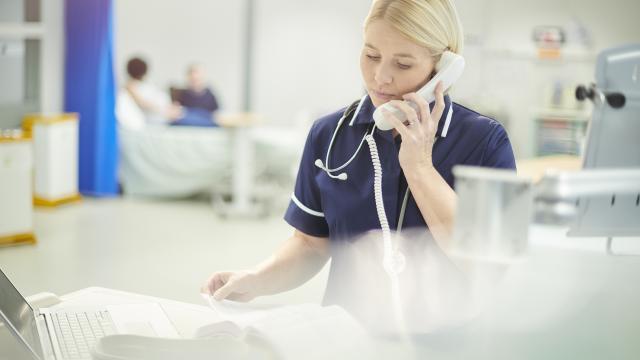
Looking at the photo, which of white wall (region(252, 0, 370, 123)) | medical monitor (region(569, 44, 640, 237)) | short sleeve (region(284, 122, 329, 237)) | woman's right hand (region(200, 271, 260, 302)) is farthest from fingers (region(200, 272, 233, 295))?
white wall (region(252, 0, 370, 123))

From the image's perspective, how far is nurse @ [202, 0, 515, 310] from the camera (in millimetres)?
984

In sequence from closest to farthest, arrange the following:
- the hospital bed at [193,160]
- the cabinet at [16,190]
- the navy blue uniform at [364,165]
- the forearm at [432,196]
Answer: the forearm at [432,196] < the navy blue uniform at [364,165] < the cabinet at [16,190] < the hospital bed at [193,160]

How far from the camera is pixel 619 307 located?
0.74 m

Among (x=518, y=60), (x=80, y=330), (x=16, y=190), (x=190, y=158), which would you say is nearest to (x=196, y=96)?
(x=190, y=158)

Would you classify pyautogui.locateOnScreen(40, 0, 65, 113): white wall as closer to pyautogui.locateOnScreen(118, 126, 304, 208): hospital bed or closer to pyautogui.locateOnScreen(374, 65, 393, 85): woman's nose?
pyautogui.locateOnScreen(118, 126, 304, 208): hospital bed

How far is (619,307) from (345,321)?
0.27 meters

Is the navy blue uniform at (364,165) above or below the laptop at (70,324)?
above

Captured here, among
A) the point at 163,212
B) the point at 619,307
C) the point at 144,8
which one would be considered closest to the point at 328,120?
the point at 619,307

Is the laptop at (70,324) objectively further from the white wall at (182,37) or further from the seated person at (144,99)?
the white wall at (182,37)

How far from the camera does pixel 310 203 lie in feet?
4.09

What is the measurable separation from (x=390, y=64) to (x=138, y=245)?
2985 millimetres

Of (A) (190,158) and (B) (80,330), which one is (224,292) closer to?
(B) (80,330)

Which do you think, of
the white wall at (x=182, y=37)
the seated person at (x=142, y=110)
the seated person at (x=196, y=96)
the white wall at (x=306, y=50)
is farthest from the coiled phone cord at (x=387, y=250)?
the white wall at (x=182, y=37)

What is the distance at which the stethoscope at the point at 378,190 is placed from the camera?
100 cm
